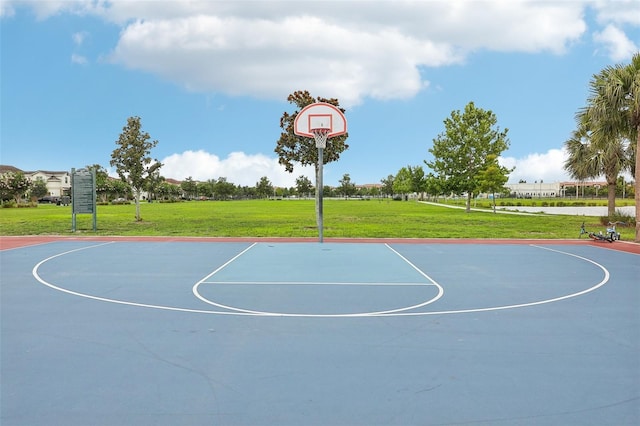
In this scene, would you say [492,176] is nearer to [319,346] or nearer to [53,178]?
[319,346]

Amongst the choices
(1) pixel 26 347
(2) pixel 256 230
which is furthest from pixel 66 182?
(1) pixel 26 347

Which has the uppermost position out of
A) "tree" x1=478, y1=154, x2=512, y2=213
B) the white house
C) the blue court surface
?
the white house

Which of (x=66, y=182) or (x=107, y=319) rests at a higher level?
(x=66, y=182)

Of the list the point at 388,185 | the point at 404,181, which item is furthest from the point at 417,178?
the point at 388,185

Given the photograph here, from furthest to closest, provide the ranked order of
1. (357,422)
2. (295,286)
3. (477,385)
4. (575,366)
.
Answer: (295,286)
(575,366)
(477,385)
(357,422)

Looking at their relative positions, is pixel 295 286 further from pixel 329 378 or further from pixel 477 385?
pixel 477 385

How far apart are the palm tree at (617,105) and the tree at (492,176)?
20100 millimetres

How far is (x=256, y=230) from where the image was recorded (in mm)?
21266

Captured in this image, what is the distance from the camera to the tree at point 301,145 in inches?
810

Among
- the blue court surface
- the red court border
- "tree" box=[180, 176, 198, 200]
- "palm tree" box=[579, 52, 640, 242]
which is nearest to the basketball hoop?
the red court border

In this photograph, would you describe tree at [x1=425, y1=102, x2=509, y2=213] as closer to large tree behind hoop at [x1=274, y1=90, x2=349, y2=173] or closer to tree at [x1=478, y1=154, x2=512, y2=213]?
tree at [x1=478, y1=154, x2=512, y2=213]

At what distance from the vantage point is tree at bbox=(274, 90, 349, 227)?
20562 millimetres

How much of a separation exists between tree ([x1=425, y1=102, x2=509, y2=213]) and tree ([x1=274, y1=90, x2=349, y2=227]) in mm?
21669

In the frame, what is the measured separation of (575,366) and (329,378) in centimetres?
276
